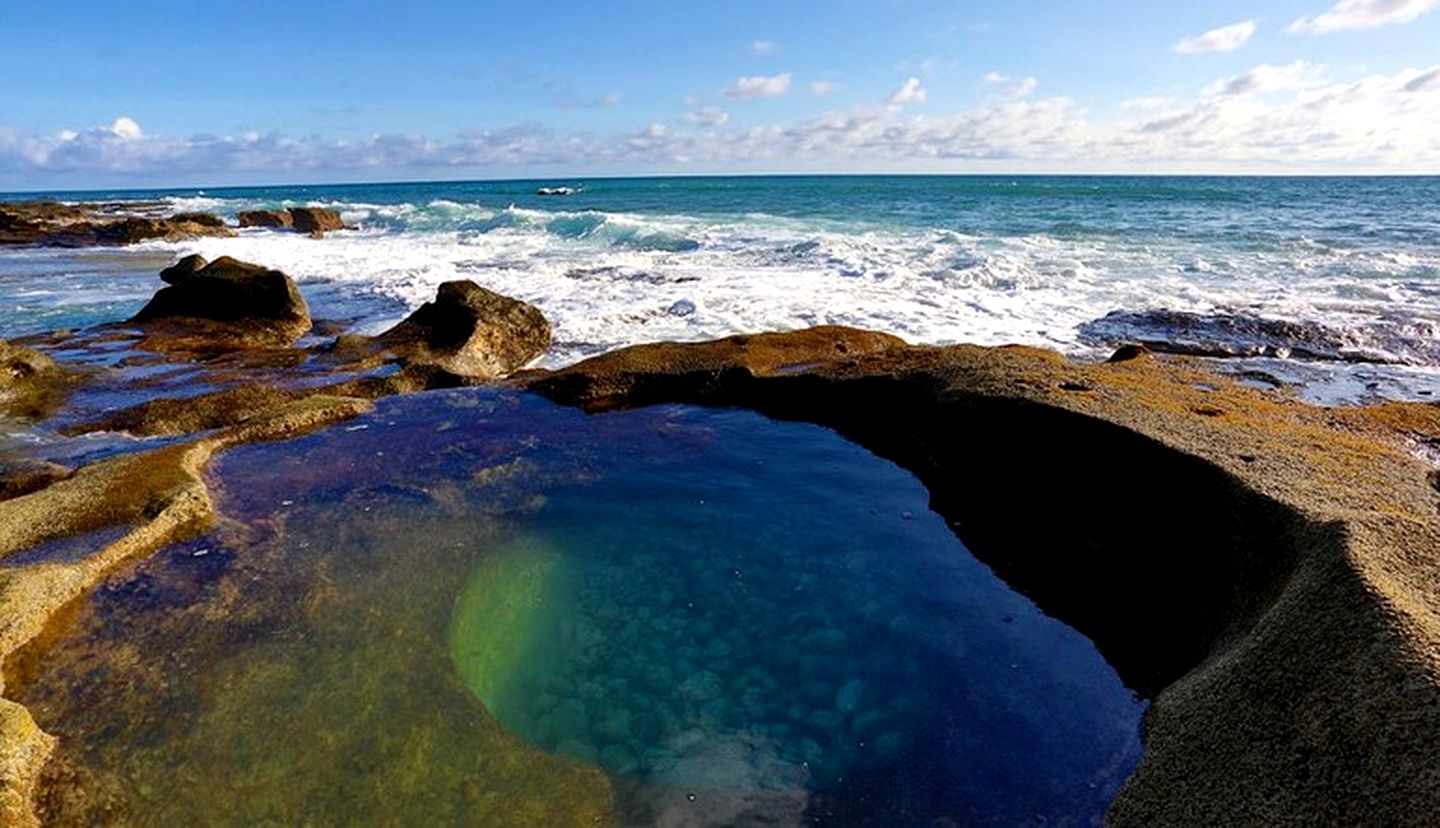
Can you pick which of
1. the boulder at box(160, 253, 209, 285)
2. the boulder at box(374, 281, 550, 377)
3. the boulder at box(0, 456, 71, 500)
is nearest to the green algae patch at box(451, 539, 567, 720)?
the boulder at box(0, 456, 71, 500)

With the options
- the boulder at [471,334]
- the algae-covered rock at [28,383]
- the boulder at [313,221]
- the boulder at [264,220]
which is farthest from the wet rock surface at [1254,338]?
the boulder at [264,220]

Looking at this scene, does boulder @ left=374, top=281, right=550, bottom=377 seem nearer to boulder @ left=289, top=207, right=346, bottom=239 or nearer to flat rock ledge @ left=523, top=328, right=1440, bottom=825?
flat rock ledge @ left=523, top=328, right=1440, bottom=825

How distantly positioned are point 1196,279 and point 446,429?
17.0 metres

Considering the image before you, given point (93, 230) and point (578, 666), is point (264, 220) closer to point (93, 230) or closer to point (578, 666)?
point (93, 230)

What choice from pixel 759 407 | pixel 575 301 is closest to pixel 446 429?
pixel 759 407

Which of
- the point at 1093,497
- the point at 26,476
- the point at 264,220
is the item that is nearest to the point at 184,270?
the point at 26,476

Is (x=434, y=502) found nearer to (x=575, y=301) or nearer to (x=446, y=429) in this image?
(x=446, y=429)

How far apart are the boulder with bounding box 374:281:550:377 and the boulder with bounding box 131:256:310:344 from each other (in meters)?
3.10

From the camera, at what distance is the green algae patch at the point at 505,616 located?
4.97 metres

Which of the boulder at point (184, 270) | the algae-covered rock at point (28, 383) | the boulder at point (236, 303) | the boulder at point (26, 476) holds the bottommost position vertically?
the boulder at point (26, 476)

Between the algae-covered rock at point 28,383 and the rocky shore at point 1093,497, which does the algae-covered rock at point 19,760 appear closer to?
the rocky shore at point 1093,497

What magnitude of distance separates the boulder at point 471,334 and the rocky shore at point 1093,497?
0.05 meters

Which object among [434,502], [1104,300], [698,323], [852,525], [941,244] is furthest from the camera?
[941,244]

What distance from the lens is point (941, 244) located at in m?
26.3
